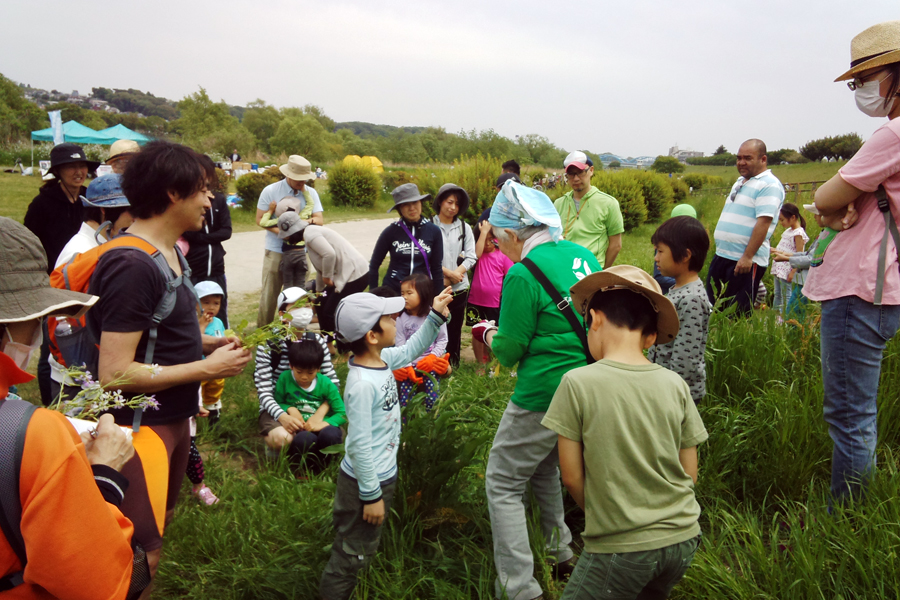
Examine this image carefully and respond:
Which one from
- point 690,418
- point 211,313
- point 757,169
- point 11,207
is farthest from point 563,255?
point 11,207

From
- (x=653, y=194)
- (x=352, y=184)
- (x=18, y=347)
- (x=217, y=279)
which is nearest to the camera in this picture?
(x=18, y=347)

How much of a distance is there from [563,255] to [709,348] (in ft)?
6.74

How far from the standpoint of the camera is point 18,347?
1.31 meters

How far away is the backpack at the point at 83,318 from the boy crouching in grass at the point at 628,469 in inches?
56.6

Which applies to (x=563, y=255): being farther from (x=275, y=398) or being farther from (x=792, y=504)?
(x=275, y=398)

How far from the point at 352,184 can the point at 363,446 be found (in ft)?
64.1

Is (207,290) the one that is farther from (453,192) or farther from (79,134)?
(79,134)

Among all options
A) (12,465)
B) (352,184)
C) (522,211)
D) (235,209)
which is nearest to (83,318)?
(12,465)

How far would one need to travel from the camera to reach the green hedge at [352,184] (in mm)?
20891

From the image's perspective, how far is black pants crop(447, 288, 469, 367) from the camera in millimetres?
5617

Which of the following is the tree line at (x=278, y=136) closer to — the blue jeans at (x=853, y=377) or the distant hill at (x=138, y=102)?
the blue jeans at (x=853, y=377)

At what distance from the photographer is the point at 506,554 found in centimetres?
232

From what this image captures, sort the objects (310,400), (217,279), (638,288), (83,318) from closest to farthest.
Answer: (638,288) < (83,318) < (310,400) < (217,279)

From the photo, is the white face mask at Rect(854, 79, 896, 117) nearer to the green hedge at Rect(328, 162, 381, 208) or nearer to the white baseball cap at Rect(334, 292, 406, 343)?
the white baseball cap at Rect(334, 292, 406, 343)
